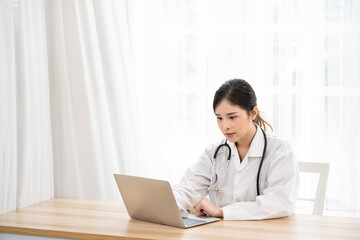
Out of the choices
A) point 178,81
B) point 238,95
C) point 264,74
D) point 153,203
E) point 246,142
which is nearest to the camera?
point 153,203

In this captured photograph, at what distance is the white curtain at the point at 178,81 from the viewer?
2484mm

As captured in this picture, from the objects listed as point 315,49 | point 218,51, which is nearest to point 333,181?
point 315,49

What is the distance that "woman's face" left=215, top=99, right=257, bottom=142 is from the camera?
1976 mm

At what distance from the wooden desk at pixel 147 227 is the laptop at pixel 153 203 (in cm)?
3

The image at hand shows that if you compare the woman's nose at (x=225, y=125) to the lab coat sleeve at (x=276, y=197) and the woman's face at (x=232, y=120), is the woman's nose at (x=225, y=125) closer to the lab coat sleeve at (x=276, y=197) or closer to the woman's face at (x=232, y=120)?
the woman's face at (x=232, y=120)

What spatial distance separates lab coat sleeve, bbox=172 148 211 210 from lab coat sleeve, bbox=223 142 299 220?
0.81 ft

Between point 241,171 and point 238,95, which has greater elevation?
point 238,95

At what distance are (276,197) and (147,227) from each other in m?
0.54

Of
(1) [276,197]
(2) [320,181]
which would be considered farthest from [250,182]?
(2) [320,181]

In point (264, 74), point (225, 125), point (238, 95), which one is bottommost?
point (225, 125)

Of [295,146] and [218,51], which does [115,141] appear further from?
[295,146]

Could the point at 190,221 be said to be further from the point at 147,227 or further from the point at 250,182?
the point at 250,182

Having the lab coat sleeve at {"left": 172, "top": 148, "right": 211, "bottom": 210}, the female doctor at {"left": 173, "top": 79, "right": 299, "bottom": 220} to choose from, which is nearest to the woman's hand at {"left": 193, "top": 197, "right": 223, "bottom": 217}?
the female doctor at {"left": 173, "top": 79, "right": 299, "bottom": 220}

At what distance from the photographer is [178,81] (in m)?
3.53
